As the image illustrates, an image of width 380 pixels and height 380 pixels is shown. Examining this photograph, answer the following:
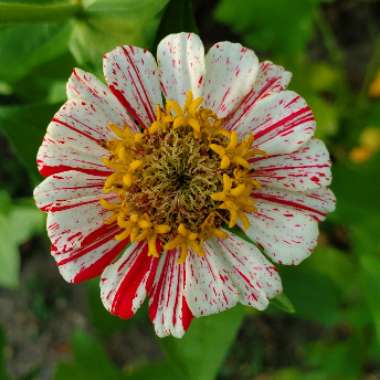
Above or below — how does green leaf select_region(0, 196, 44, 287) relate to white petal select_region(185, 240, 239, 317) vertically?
above

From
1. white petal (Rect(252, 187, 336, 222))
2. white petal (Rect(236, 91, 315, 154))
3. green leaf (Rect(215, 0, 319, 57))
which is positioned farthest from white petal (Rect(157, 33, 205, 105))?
green leaf (Rect(215, 0, 319, 57))

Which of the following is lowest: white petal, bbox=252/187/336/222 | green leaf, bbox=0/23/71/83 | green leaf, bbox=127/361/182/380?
green leaf, bbox=127/361/182/380

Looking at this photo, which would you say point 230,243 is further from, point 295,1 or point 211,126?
point 295,1

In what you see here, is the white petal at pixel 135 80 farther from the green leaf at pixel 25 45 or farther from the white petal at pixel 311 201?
the green leaf at pixel 25 45

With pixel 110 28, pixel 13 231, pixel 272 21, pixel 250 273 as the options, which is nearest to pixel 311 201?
pixel 250 273

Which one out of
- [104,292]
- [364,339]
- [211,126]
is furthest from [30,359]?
[211,126]

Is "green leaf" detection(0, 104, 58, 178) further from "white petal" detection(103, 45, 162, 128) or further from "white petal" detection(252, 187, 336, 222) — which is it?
"white petal" detection(252, 187, 336, 222)
